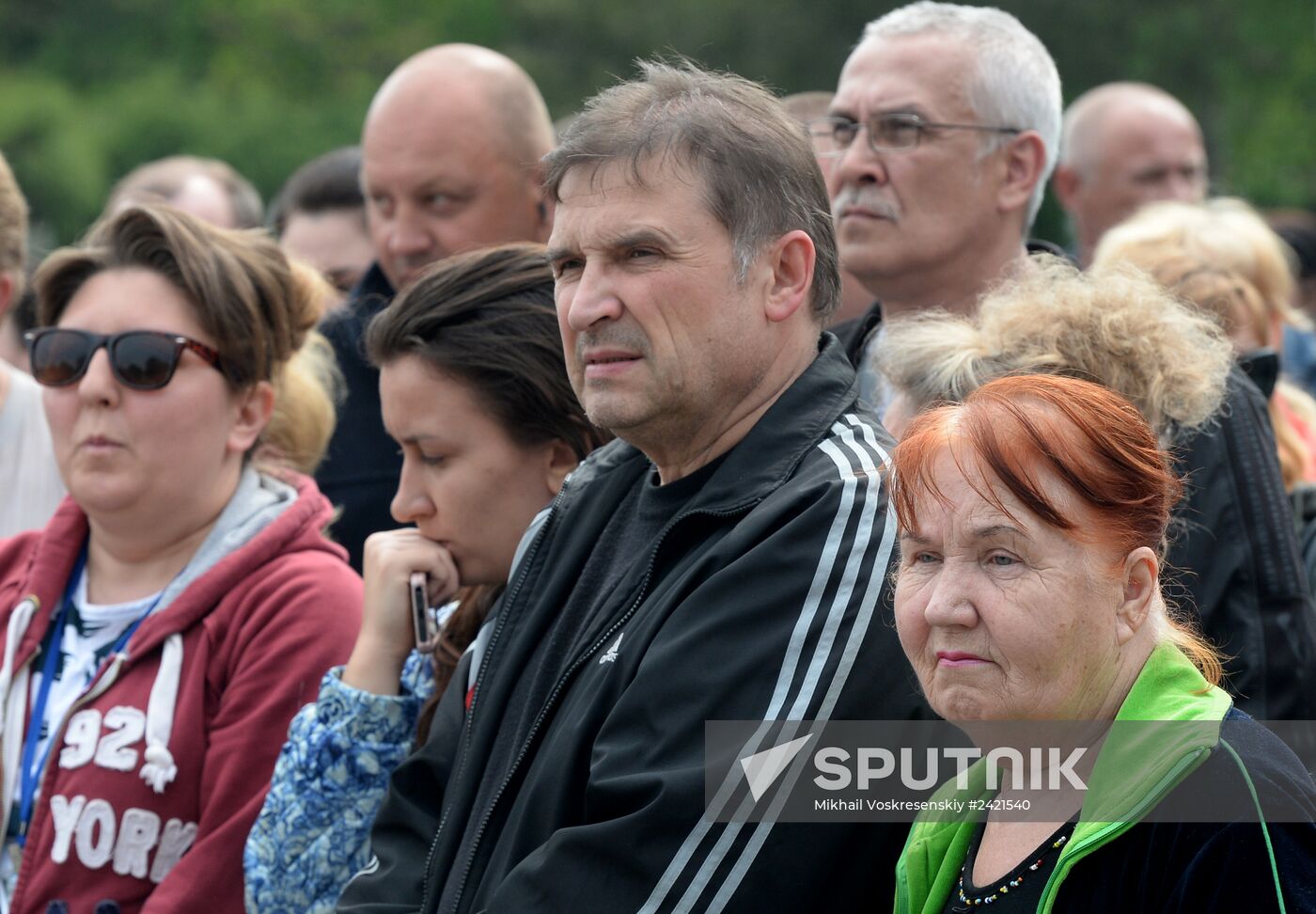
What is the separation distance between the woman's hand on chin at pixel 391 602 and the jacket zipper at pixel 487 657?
0.31 meters

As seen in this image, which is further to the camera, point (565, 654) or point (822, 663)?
point (565, 654)

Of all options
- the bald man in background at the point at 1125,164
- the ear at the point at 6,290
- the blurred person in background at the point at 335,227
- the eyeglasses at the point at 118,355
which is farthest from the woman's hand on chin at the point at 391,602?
the bald man in background at the point at 1125,164

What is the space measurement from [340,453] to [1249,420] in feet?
8.03

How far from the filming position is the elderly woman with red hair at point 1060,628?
2.06m

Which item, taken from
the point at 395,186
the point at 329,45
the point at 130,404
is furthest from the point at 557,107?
the point at 130,404

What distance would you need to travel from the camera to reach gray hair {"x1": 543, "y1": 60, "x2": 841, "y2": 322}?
105 inches

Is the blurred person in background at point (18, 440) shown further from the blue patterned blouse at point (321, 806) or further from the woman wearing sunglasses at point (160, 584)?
the blue patterned blouse at point (321, 806)

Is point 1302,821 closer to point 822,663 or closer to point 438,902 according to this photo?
point 822,663

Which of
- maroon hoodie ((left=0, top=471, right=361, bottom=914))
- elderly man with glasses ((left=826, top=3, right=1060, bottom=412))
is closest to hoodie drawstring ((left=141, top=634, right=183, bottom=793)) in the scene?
maroon hoodie ((left=0, top=471, right=361, bottom=914))

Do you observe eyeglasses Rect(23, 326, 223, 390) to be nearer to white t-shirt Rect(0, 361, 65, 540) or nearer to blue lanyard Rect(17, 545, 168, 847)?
blue lanyard Rect(17, 545, 168, 847)

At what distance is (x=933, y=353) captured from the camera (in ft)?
10.3

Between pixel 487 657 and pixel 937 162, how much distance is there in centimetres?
193

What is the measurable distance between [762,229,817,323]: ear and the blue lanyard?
160 cm

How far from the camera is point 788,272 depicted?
2746mm
